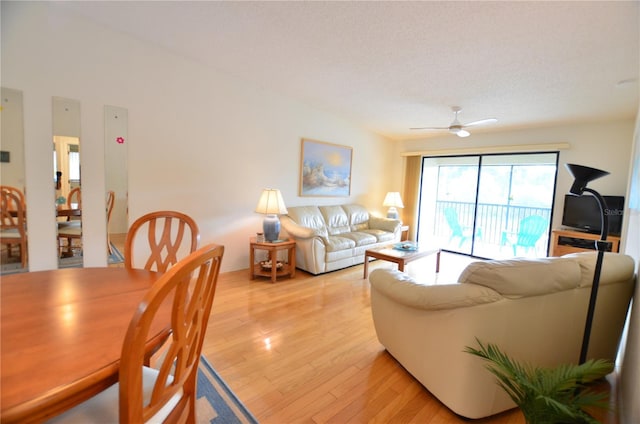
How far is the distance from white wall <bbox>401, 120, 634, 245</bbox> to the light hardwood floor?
3358 mm

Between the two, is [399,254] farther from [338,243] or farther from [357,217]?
[357,217]

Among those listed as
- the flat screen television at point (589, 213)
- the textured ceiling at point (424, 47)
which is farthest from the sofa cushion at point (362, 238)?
the flat screen television at point (589, 213)

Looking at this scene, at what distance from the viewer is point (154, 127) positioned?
3.14m

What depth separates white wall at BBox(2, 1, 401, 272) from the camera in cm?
250

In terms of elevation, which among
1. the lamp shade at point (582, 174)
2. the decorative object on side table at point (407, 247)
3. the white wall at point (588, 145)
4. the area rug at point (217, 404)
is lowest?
the area rug at point (217, 404)

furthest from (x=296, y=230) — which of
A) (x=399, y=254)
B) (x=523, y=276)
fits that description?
(x=523, y=276)

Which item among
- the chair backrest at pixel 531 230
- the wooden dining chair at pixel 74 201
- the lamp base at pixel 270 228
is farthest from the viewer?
the chair backrest at pixel 531 230

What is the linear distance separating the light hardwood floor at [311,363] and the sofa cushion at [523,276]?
2.40 feet

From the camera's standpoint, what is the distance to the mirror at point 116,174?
113 inches

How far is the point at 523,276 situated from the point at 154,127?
348cm

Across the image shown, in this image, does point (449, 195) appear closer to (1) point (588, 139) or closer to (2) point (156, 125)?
(1) point (588, 139)

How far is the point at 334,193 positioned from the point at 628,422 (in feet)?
13.8

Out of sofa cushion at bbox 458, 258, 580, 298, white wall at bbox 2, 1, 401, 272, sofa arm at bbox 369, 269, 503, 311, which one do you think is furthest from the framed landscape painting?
sofa cushion at bbox 458, 258, 580, 298

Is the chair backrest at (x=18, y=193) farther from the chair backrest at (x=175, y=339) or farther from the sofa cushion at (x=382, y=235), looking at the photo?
the sofa cushion at (x=382, y=235)
